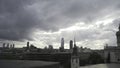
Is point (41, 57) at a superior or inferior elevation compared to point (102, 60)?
superior

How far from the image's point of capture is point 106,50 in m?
77.5

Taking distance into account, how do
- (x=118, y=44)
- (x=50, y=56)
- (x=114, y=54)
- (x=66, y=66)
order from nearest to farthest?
1. (x=66, y=66)
2. (x=50, y=56)
3. (x=114, y=54)
4. (x=118, y=44)

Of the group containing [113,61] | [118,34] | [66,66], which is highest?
[118,34]

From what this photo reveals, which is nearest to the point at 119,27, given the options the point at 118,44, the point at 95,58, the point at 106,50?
the point at 118,44

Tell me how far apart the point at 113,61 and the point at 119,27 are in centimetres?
2090

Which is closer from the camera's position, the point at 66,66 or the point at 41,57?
the point at 66,66

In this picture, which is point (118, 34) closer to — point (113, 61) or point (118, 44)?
point (118, 44)

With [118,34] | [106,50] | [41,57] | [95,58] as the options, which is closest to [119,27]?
[118,34]

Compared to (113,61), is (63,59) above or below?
above

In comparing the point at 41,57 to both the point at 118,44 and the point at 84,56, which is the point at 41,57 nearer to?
the point at 84,56

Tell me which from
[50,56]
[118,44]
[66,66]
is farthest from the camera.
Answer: [118,44]

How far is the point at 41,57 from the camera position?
30531 millimetres

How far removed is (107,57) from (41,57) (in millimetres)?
52263

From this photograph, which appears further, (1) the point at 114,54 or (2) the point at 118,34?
(2) the point at 118,34
